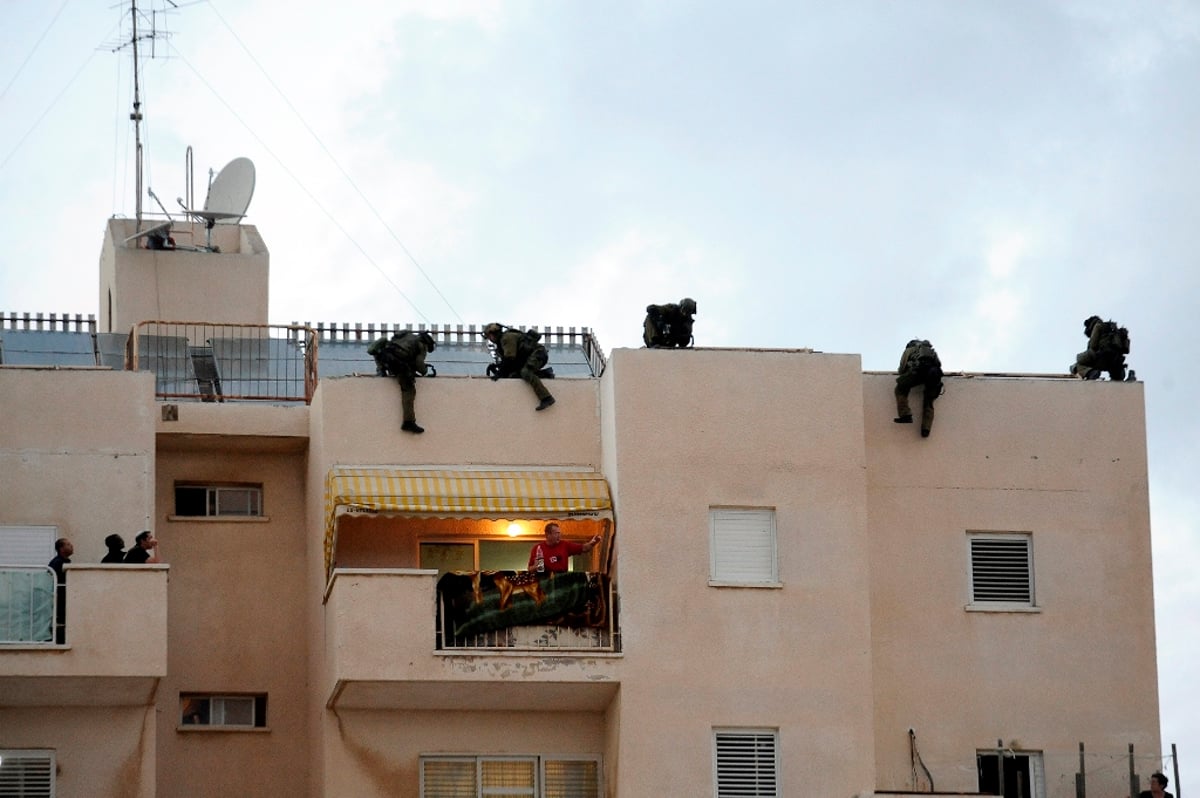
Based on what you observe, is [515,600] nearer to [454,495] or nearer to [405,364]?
[454,495]

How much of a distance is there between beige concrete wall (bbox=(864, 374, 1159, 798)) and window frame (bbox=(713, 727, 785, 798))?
192 centimetres

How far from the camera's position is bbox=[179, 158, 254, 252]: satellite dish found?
176 feet

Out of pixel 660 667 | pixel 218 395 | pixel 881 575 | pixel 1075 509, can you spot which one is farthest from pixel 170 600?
pixel 1075 509

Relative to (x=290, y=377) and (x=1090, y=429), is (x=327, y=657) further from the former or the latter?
(x=1090, y=429)

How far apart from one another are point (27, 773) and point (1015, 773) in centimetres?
1403

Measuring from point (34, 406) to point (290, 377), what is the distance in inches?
263

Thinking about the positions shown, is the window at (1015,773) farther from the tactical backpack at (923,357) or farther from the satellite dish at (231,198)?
the satellite dish at (231,198)

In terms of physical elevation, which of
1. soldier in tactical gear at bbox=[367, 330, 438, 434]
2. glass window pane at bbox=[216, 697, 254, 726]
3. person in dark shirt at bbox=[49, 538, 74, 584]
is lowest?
glass window pane at bbox=[216, 697, 254, 726]

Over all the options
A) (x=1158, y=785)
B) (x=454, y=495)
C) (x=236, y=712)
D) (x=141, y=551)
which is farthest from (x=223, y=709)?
(x=1158, y=785)

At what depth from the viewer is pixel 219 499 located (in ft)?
148

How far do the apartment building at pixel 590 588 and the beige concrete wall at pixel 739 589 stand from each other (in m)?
0.04

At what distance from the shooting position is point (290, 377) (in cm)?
4831

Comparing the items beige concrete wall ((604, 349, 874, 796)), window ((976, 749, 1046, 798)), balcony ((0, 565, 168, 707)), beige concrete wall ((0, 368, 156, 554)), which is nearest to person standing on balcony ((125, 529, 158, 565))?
balcony ((0, 565, 168, 707))

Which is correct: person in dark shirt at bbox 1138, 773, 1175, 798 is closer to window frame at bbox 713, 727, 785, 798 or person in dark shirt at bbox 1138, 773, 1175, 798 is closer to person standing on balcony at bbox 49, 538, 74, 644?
window frame at bbox 713, 727, 785, 798
